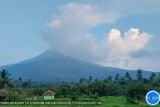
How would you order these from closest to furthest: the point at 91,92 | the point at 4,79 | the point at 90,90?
1. the point at 4,79
2. the point at 90,90
3. the point at 91,92

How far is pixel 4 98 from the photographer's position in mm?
68188

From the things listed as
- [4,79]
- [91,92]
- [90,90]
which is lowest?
[91,92]

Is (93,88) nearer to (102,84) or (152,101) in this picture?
(102,84)

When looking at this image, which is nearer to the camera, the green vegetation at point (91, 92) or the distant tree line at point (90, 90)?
the green vegetation at point (91, 92)

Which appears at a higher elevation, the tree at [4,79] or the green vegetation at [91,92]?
the tree at [4,79]

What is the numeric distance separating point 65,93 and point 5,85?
14.1 meters

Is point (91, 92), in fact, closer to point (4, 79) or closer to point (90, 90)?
point (90, 90)

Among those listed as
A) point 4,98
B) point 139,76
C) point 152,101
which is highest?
point 139,76

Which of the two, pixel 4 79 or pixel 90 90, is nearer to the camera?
pixel 4 79

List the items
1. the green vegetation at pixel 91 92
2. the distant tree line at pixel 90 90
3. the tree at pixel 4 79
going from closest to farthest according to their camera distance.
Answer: the green vegetation at pixel 91 92 < the distant tree line at pixel 90 90 < the tree at pixel 4 79

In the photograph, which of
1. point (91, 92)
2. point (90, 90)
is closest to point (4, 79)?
point (90, 90)

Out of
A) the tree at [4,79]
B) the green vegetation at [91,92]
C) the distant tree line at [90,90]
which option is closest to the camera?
the green vegetation at [91,92]

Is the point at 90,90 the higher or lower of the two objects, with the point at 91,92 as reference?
higher

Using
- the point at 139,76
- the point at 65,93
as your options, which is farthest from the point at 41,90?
the point at 139,76
